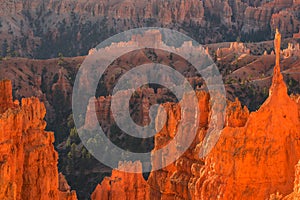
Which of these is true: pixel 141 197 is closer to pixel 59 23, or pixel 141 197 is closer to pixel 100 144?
pixel 100 144

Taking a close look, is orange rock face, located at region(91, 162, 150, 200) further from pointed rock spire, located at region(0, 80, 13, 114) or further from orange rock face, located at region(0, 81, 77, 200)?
pointed rock spire, located at region(0, 80, 13, 114)

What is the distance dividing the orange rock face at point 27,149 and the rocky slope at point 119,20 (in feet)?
391

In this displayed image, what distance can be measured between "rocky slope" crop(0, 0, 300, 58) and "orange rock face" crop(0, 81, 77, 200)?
11927cm

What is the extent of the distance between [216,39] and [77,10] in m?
33.0

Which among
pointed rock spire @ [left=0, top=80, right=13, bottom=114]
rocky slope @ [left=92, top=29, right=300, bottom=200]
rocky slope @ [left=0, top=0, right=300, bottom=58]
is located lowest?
rocky slope @ [left=92, top=29, right=300, bottom=200]

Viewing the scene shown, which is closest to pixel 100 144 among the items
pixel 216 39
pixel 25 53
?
pixel 25 53

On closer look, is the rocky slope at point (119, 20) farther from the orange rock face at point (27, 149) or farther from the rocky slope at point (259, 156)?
the rocky slope at point (259, 156)

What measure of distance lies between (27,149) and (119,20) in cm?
14203

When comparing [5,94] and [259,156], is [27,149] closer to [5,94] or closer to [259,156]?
[5,94]

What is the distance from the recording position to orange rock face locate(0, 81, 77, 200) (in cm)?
1958

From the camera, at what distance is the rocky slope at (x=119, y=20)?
14762 cm

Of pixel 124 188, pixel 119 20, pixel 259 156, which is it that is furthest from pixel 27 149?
pixel 119 20

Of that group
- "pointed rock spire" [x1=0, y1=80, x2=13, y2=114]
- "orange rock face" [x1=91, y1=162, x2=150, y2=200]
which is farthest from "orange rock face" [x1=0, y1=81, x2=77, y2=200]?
"orange rock face" [x1=91, y1=162, x2=150, y2=200]

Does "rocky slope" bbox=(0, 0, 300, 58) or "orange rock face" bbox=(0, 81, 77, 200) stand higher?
"rocky slope" bbox=(0, 0, 300, 58)
